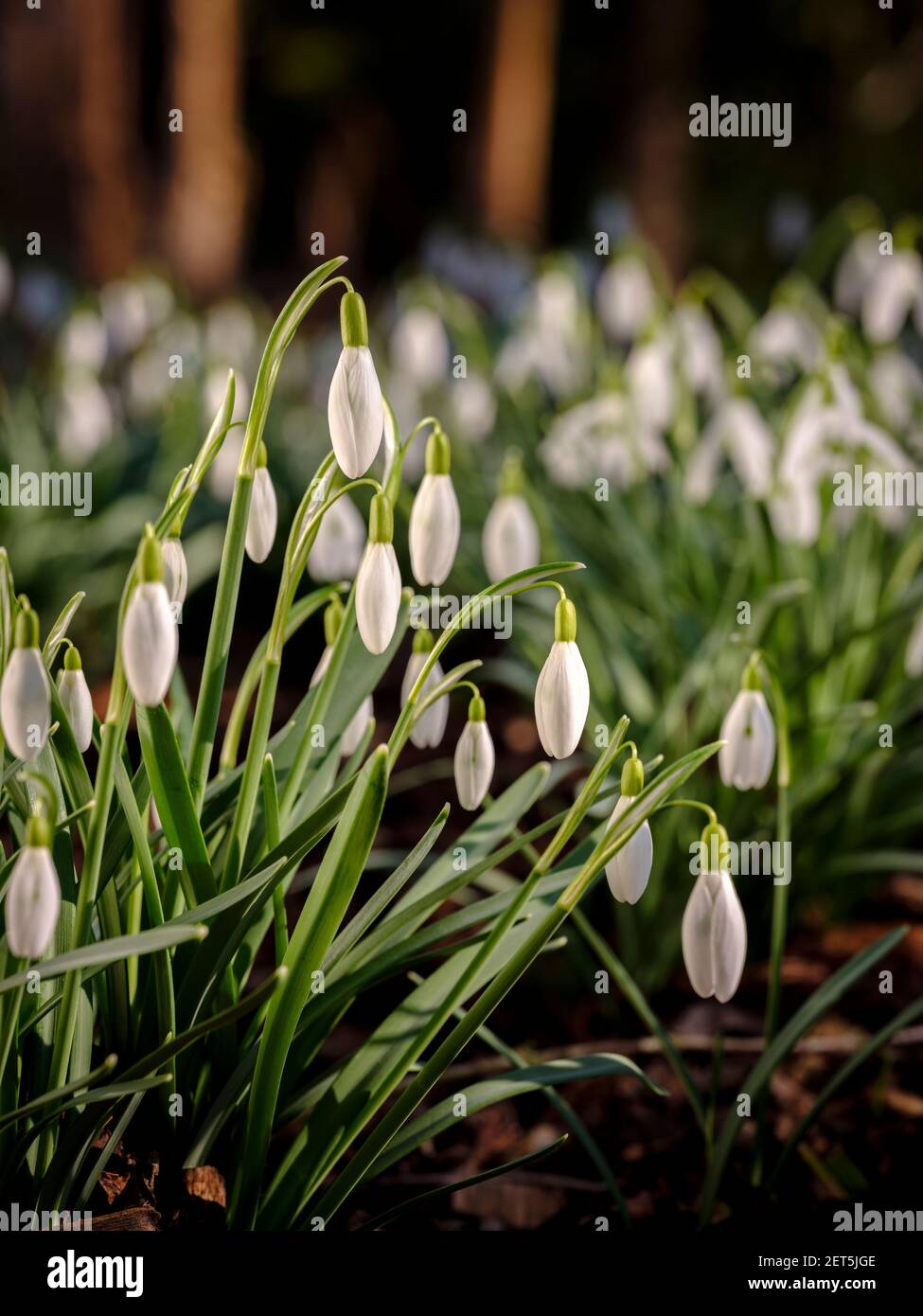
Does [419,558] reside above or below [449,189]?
below

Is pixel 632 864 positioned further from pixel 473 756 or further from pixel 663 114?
pixel 663 114

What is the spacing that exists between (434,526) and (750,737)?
514 millimetres

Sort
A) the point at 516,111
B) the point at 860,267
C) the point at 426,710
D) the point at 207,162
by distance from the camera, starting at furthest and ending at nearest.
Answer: the point at 516,111 < the point at 207,162 < the point at 860,267 < the point at 426,710

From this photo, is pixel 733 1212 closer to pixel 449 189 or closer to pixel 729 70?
pixel 729 70

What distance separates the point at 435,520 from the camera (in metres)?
1.48

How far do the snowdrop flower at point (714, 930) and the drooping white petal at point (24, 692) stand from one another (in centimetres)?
69

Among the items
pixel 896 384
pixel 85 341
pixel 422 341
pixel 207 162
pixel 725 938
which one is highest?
pixel 207 162

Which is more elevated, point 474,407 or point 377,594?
point 474,407

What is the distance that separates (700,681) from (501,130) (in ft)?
33.3

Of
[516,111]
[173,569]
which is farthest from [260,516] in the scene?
[516,111]

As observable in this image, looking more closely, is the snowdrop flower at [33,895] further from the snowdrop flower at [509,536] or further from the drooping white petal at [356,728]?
the snowdrop flower at [509,536]

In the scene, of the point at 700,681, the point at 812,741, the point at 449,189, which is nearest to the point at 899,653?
the point at 812,741

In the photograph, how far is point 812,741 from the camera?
8.44 ft

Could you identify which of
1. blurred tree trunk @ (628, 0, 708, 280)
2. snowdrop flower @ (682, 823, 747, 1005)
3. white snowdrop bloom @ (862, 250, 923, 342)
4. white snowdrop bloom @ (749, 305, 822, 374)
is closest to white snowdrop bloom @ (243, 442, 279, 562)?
snowdrop flower @ (682, 823, 747, 1005)
